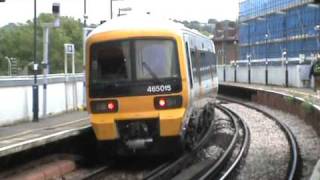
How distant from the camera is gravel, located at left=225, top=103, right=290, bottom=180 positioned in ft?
45.2

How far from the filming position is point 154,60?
14.3m

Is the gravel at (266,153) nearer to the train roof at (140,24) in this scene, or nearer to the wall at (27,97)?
the train roof at (140,24)

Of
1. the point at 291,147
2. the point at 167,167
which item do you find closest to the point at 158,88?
the point at 167,167

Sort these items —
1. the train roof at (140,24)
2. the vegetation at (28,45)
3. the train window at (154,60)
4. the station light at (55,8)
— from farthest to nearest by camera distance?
the vegetation at (28,45) < the station light at (55,8) < the train roof at (140,24) < the train window at (154,60)

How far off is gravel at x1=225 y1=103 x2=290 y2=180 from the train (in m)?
1.69

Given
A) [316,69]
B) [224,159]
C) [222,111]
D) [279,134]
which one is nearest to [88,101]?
[224,159]

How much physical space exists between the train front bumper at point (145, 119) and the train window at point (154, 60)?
30.2 inches

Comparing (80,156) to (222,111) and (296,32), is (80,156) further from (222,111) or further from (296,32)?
(296,32)

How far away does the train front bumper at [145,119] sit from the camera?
14.0 metres

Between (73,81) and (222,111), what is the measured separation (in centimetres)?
712

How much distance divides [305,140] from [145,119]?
6.63 meters

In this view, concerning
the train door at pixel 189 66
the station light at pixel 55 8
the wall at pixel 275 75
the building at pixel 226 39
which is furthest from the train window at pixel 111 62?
the building at pixel 226 39

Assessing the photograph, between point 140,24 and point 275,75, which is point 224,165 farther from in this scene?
point 275,75

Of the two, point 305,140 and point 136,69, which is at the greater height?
point 136,69
